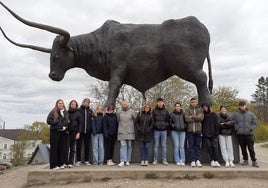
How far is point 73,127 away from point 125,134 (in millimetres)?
1274

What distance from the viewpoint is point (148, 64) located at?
880 centimetres

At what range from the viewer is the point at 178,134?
8305 mm

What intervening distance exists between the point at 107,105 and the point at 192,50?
8.65 feet

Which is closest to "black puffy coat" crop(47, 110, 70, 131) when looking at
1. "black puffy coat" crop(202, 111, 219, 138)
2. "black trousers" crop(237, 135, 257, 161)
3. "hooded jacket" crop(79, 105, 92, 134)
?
"hooded jacket" crop(79, 105, 92, 134)

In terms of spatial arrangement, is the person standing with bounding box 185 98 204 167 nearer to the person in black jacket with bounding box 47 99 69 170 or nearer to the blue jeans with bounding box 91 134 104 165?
the blue jeans with bounding box 91 134 104 165

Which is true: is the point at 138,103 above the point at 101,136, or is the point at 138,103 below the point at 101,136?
above

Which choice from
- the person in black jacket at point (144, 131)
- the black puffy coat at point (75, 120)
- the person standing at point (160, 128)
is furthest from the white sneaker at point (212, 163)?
the black puffy coat at point (75, 120)

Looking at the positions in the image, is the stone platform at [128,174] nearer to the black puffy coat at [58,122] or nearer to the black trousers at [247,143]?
the black trousers at [247,143]

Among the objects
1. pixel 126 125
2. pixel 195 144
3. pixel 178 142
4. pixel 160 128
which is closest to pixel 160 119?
pixel 160 128

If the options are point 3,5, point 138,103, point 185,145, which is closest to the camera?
point 3,5

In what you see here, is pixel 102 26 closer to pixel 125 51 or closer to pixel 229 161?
pixel 125 51

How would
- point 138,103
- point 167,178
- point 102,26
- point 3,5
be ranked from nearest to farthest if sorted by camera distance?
point 167,178 → point 3,5 → point 102,26 → point 138,103

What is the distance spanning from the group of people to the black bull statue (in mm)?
692

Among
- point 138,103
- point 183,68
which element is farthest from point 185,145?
point 138,103
